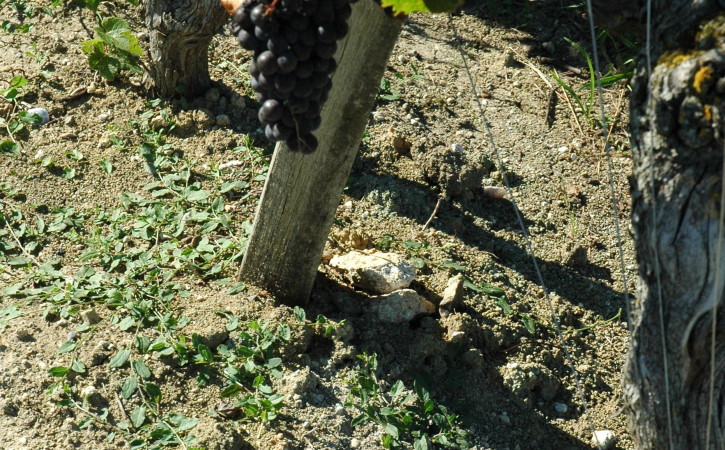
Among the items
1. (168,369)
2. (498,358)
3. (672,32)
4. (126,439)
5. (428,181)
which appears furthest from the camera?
(428,181)

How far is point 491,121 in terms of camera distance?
413 cm

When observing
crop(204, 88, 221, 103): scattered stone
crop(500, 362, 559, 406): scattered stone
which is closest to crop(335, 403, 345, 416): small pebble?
crop(500, 362, 559, 406): scattered stone

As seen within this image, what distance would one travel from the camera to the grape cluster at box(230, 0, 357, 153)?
1.79m

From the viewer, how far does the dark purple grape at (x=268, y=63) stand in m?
1.81

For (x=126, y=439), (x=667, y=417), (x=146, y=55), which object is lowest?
(x=126, y=439)

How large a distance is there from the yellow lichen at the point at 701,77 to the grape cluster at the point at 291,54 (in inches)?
30.6

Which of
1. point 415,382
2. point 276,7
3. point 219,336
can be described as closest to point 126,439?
point 219,336

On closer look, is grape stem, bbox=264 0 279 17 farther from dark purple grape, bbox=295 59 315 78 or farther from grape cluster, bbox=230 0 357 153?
dark purple grape, bbox=295 59 315 78

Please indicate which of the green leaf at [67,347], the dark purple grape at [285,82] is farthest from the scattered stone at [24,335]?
the dark purple grape at [285,82]

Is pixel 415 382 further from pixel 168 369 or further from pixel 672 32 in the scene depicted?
pixel 672 32

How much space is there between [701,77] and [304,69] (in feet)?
2.74

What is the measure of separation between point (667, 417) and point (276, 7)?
4.20 feet

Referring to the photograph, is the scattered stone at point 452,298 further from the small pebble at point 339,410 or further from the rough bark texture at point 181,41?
the rough bark texture at point 181,41

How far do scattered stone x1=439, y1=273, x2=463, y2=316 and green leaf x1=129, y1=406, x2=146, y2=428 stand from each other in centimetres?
113
